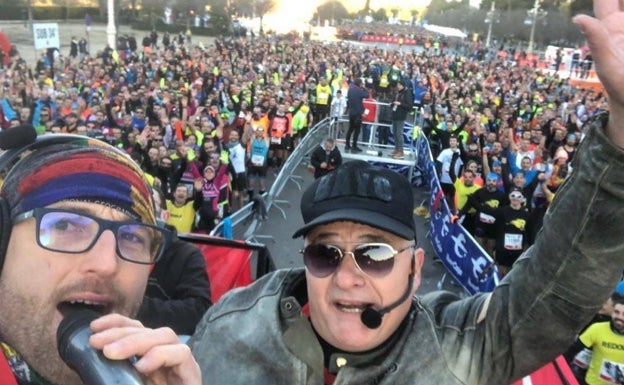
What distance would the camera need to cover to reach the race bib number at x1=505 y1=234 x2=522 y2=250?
7496mm

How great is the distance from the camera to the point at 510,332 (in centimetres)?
143

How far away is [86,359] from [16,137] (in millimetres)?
635

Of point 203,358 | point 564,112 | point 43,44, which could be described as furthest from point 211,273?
point 564,112

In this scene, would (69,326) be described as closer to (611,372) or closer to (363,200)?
(363,200)

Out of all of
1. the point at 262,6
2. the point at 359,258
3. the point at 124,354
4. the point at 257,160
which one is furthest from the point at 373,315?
the point at 262,6

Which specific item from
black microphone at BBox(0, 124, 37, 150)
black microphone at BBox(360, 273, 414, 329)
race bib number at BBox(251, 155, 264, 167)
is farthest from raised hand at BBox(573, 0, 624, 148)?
race bib number at BBox(251, 155, 264, 167)

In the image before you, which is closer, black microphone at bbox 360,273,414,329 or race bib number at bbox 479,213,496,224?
black microphone at bbox 360,273,414,329

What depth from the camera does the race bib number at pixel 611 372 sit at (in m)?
4.74

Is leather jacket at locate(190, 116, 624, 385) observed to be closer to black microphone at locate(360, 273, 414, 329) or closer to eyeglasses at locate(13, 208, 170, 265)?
black microphone at locate(360, 273, 414, 329)

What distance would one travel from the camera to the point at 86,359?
1.00 metres

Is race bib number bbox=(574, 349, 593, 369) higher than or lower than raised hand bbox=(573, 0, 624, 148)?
lower

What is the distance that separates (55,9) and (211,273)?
144 ft

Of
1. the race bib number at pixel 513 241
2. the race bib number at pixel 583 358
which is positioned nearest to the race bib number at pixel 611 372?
the race bib number at pixel 583 358

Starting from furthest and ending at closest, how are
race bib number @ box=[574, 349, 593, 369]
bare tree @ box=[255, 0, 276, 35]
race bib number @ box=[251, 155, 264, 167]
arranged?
bare tree @ box=[255, 0, 276, 35]
race bib number @ box=[251, 155, 264, 167]
race bib number @ box=[574, 349, 593, 369]
